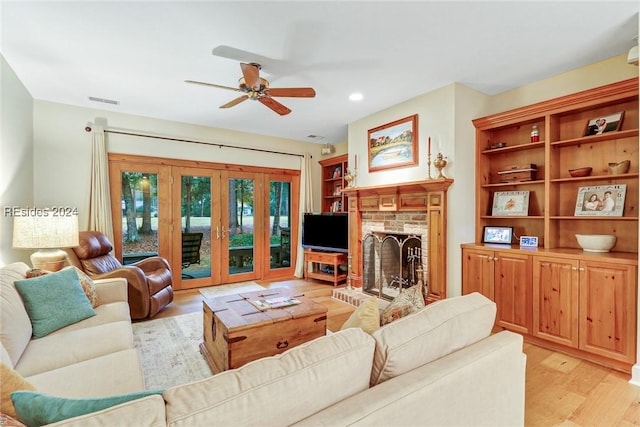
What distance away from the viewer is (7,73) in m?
2.83

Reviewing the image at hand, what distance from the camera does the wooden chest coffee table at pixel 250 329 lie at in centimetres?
211

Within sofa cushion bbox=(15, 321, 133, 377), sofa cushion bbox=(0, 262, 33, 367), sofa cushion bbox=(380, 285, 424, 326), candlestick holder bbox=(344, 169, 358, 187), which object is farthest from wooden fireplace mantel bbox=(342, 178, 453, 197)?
sofa cushion bbox=(0, 262, 33, 367)

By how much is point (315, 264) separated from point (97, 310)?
3.64 metres

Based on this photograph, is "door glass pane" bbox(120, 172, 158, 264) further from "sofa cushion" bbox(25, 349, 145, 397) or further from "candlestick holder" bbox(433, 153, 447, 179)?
"candlestick holder" bbox(433, 153, 447, 179)

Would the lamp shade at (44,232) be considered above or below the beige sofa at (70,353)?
above

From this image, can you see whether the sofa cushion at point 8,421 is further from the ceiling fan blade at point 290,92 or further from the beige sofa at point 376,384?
the ceiling fan blade at point 290,92

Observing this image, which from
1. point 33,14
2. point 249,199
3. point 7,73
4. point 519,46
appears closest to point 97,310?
point 33,14

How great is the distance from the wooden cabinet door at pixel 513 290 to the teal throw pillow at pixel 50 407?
3.19 meters

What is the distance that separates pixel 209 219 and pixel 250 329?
3.24m

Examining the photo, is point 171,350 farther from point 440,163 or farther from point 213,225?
point 440,163

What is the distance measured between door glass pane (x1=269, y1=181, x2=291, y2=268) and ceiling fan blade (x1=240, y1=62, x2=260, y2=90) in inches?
120

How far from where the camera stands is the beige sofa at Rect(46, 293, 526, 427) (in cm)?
76

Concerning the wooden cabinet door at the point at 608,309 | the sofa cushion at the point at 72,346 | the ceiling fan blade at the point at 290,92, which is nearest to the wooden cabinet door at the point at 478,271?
the wooden cabinet door at the point at 608,309

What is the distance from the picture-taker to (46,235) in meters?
2.63
